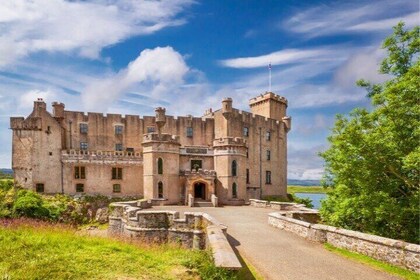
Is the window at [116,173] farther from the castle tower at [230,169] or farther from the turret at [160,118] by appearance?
the castle tower at [230,169]

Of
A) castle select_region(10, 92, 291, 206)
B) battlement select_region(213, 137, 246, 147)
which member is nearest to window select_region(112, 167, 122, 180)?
castle select_region(10, 92, 291, 206)

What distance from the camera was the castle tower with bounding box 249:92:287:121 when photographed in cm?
4806

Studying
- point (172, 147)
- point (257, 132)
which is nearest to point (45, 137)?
point (172, 147)

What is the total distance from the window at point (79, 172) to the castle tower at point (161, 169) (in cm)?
960

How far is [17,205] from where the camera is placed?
1022 inches

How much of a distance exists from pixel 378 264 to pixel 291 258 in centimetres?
298

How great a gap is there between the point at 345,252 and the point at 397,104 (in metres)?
7.50

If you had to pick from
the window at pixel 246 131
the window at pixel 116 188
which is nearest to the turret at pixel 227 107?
the window at pixel 246 131

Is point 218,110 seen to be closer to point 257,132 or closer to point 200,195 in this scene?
point 257,132

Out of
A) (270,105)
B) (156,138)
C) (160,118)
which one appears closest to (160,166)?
(156,138)

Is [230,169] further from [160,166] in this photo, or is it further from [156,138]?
[156,138]

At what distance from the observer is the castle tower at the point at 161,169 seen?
1242 inches

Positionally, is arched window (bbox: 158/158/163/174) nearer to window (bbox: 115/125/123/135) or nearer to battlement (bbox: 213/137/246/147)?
battlement (bbox: 213/137/246/147)

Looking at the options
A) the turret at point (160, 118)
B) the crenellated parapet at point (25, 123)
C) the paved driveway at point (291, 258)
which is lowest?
the paved driveway at point (291, 258)
